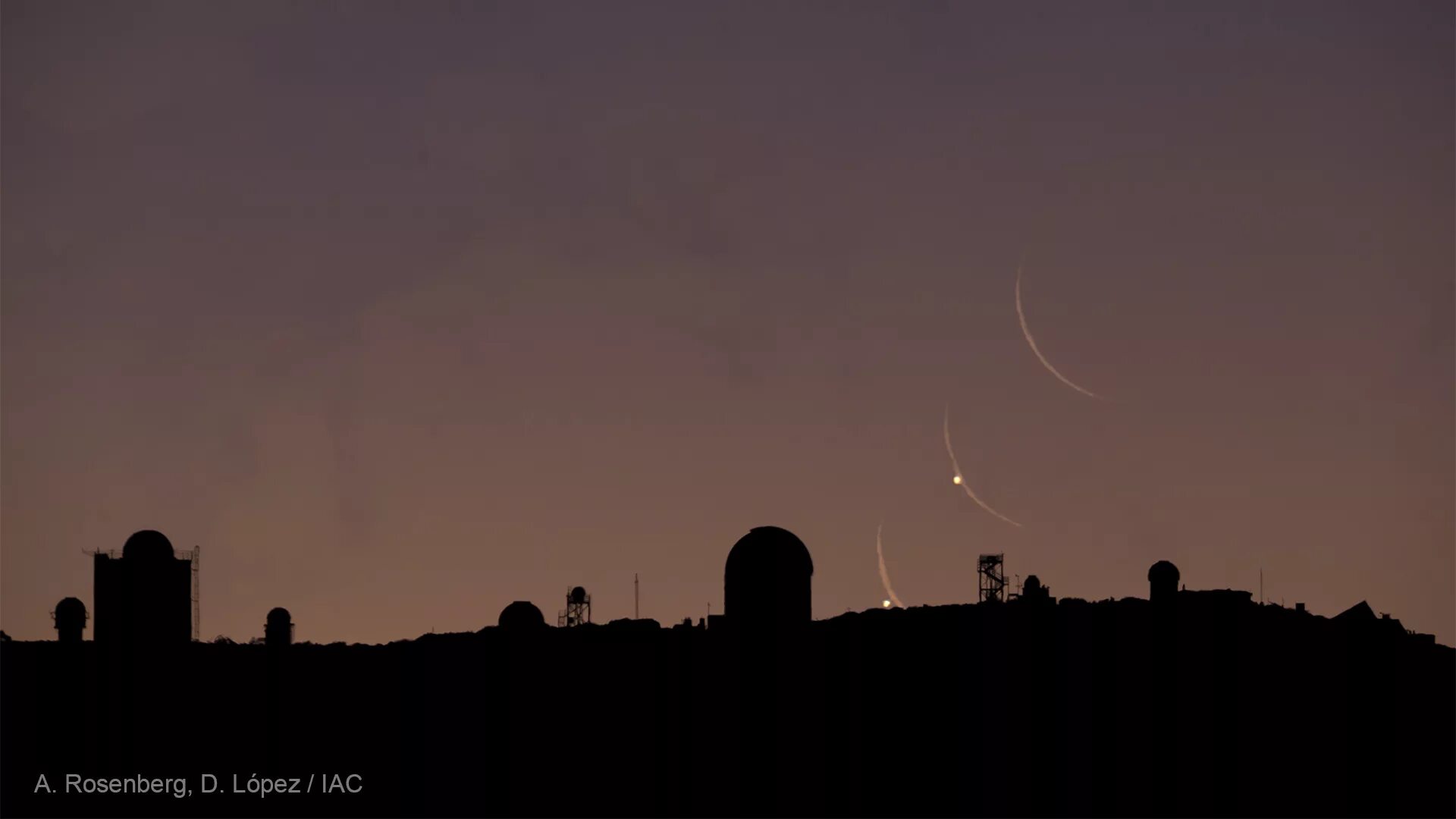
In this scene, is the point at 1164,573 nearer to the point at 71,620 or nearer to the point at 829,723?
the point at 829,723

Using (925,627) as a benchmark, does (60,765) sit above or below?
below

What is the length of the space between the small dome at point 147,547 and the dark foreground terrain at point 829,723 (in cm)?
488

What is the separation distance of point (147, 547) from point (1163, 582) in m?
31.6

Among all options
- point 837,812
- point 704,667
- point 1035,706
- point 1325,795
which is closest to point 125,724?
point 704,667

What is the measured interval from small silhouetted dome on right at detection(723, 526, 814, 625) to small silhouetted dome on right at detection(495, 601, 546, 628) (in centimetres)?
1106

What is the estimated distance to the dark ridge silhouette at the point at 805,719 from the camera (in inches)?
2016

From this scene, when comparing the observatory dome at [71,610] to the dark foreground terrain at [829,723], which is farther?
the observatory dome at [71,610]

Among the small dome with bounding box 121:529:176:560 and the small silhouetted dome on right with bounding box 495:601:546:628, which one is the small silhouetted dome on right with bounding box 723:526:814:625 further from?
the small dome with bounding box 121:529:176:560

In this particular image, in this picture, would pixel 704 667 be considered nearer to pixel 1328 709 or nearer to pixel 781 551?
pixel 781 551

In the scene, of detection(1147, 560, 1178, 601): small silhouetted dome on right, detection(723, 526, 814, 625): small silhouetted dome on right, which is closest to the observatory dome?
detection(723, 526, 814, 625): small silhouetted dome on right

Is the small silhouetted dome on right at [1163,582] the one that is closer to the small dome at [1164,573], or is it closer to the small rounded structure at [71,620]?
the small dome at [1164,573]

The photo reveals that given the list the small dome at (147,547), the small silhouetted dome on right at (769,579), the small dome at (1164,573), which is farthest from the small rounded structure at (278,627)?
the small dome at (1164,573)

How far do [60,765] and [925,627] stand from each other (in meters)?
25.5

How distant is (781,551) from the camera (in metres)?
50.7
